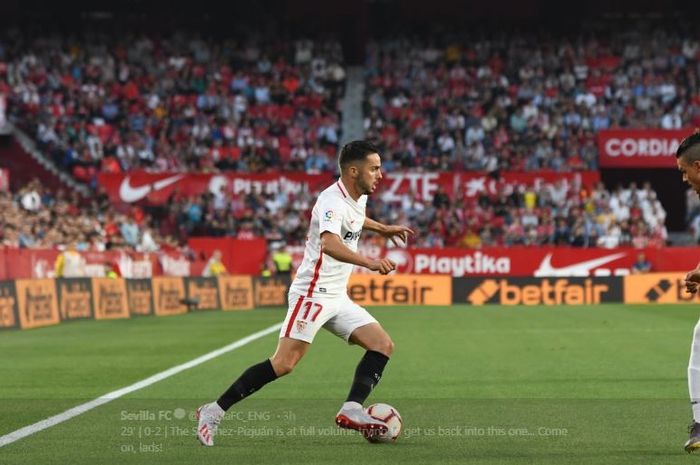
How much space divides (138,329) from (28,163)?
773 inches

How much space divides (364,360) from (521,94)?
1520 inches

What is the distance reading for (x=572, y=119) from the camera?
45312 mm

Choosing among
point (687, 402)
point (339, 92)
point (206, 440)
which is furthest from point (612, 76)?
point (206, 440)

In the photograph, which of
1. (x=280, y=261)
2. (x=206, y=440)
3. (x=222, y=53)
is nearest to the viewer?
(x=206, y=440)

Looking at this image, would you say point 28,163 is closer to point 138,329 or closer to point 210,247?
point 210,247

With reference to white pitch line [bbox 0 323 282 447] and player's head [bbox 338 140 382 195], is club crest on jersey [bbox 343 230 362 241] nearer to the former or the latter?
player's head [bbox 338 140 382 195]

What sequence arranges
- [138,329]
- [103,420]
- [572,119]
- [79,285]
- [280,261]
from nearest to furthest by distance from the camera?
[103,420], [138,329], [79,285], [280,261], [572,119]

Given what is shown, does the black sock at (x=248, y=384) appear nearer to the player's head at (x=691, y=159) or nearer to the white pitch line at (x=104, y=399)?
the white pitch line at (x=104, y=399)

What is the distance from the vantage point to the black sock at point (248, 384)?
29.7 ft

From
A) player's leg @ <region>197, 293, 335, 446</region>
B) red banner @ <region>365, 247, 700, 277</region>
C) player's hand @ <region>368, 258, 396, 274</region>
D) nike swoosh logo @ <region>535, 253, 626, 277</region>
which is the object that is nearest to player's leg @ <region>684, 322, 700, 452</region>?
player's hand @ <region>368, 258, 396, 274</region>

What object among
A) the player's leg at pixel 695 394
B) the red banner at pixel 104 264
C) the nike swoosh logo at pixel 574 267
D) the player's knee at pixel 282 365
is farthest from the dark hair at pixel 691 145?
the nike swoosh logo at pixel 574 267

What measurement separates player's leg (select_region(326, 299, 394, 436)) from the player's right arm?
663 mm

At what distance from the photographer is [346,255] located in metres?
8.66

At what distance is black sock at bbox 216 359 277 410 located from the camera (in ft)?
29.7
